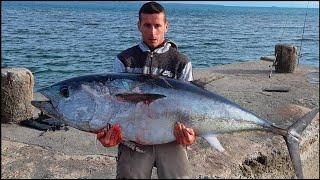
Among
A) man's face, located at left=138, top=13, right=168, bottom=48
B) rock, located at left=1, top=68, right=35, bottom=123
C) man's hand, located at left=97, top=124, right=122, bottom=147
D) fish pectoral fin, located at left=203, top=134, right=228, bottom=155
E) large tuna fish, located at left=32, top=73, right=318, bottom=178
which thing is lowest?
rock, located at left=1, top=68, right=35, bottom=123

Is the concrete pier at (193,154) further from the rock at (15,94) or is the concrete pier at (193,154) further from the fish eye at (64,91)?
the fish eye at (64,91)

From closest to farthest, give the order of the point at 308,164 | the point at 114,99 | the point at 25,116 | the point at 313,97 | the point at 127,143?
the point at 114,99 → the point at 127,143 → the point at 308,164 → the point at 25,116 → the point at 313,97

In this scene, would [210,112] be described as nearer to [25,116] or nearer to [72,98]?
[72,98]

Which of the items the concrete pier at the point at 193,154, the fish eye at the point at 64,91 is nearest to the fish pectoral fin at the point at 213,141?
the concrete pier at the point at 193,154

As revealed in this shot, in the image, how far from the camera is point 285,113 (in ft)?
Answer: 22.3

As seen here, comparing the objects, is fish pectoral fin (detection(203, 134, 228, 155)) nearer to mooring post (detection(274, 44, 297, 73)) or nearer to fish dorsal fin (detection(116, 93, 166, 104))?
fish dorsal fin (detection(116, 93, 166, 104))

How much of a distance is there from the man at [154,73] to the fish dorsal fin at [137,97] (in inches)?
9.3

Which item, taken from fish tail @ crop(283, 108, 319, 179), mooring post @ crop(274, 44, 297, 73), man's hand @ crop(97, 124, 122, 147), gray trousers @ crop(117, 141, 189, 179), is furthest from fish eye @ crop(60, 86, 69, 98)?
mooring post @ crop(274, 44, 297, 73)

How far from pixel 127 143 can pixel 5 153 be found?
1.98 metres

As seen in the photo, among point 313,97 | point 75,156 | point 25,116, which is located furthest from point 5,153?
point 313,97

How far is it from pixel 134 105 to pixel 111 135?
30cm

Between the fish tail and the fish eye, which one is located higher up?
the fish eye


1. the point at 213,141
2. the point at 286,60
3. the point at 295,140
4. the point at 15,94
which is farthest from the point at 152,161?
the point at 286,60

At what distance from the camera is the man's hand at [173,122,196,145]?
350 centimetres
